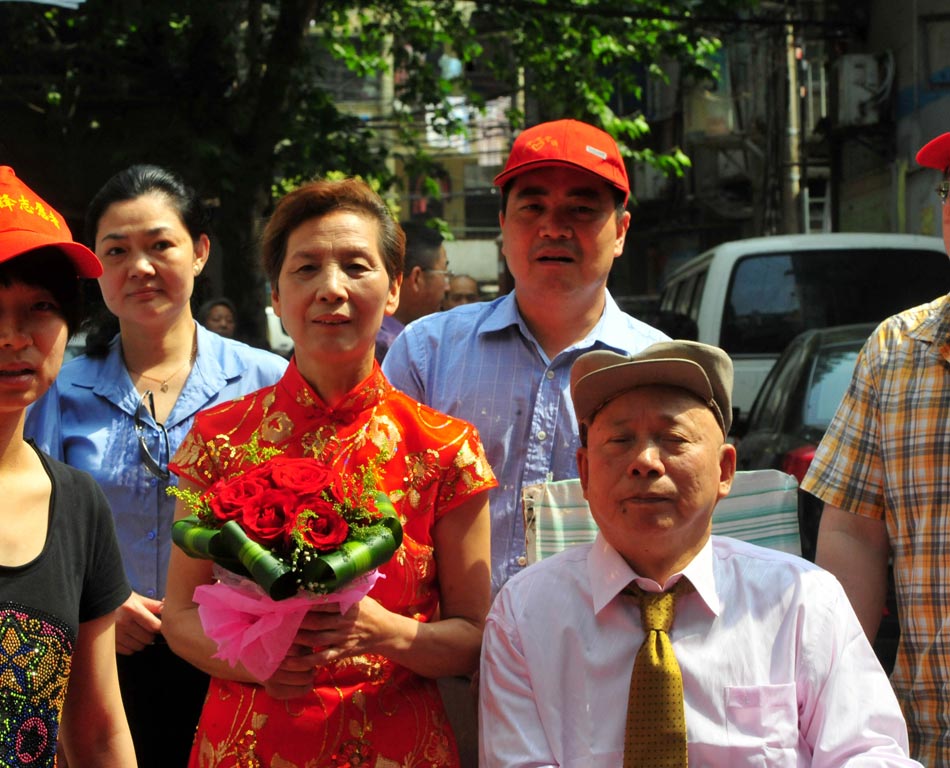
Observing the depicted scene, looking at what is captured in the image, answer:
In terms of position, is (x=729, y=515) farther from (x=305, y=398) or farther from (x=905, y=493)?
(x=305, y=398)

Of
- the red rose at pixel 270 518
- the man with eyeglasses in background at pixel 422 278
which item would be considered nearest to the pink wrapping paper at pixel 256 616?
the red rose at pixel 270 518

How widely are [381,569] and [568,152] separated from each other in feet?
4.22

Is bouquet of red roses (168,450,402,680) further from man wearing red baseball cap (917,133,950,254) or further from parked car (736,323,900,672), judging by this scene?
parked car (736,323,900,672)

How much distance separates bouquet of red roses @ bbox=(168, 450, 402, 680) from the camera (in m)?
2.43

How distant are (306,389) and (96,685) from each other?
0.79m

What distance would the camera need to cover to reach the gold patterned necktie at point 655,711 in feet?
8.69

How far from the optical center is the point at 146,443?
12.2ft

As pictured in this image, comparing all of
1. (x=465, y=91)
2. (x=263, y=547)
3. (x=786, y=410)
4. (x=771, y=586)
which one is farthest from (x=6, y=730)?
(x=465, y=91)

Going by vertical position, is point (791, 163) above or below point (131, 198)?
above

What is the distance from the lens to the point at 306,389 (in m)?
2.97

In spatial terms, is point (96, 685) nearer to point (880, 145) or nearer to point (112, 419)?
point (112, 419)

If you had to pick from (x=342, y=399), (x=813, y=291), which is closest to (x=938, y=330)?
(x=342, y=399)

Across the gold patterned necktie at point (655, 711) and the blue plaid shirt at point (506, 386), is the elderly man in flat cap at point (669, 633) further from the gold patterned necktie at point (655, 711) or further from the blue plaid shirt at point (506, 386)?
the blue plaid shirt at point (506, 386)

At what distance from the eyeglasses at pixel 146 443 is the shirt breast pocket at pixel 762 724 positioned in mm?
1763
